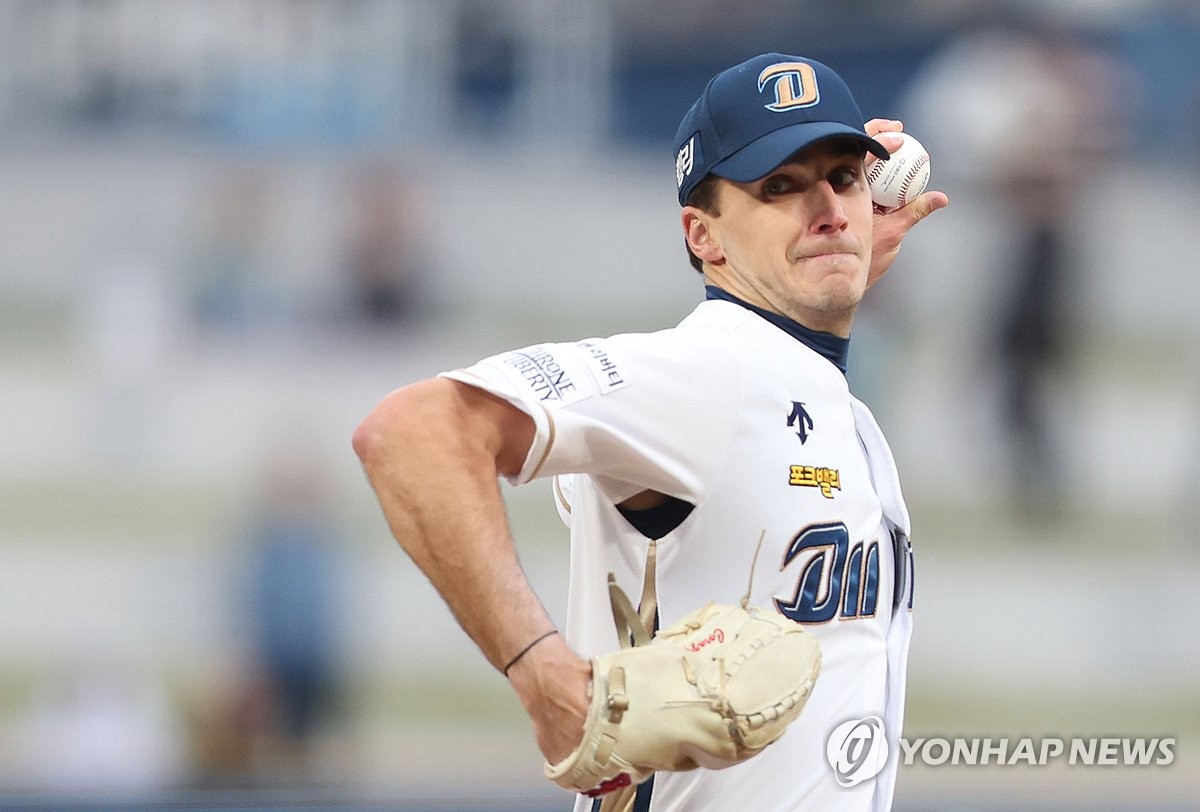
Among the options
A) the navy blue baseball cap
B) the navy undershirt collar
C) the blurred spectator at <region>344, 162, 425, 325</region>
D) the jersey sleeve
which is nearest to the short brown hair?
the navy blue baseball cap

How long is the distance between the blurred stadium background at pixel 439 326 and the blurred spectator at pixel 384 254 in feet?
0.10

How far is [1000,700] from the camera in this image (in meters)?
9.72

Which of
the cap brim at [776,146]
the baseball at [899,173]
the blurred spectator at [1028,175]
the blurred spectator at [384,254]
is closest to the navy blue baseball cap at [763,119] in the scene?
the cap brim at [776,146]

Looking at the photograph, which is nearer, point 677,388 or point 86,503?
point 677,388

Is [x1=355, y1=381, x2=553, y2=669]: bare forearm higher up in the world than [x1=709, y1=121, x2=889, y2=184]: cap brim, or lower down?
lower down

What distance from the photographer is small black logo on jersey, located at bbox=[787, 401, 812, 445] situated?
10.5 feet

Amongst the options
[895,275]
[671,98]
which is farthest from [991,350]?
[671,98]

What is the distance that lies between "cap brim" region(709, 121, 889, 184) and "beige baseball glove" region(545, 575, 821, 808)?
2.94 feet

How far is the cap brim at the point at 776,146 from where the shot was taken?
331 cm

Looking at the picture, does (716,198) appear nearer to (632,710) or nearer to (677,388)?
(677,388)

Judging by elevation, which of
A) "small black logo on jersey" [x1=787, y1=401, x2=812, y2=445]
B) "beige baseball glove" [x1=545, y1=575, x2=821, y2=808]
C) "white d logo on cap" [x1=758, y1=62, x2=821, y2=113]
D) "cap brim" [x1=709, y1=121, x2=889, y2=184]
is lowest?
"beige baseball glove" [x1=545, y1=575, x2=821, y2=808]

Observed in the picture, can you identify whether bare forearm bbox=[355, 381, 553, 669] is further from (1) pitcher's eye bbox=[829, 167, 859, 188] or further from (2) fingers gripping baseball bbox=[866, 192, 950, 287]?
(2) fingers gripping baseball bbox=[866, 192, 950, 287]

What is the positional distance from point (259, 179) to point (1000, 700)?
18.9 feet

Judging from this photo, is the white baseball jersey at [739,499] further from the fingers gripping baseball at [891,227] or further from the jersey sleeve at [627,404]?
the fingers gripping baseball at [891,227]
